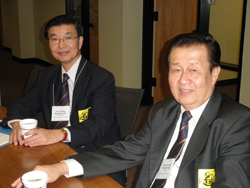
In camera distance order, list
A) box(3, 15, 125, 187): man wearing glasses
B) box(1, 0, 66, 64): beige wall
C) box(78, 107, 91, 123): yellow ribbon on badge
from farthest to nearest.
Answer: box(1, 0, 66, 64): beige wall
box(78, 107, 91, 123): yellow ribbon on badge
box(3, 15, 125, 187): man wearing glasses

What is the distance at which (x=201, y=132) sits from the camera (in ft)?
4.39

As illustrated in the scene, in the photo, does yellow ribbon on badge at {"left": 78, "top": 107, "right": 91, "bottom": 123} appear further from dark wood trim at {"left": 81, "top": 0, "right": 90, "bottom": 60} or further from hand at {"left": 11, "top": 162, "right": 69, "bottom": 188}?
dark wood trim at {"left": 81, "top": 0, "right": 90, "bottom": 60}

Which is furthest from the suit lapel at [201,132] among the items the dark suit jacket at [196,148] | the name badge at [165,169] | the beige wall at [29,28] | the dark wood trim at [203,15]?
the beige wall at [29,28]

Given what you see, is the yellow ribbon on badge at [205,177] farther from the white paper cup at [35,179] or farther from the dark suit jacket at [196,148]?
the white paper cup at [35,179]

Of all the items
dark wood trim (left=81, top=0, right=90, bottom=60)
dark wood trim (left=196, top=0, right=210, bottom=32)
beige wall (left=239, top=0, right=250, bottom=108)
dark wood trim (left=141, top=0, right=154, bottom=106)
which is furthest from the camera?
dark wood trim (left=81, top=0, right=90, bottom=60)

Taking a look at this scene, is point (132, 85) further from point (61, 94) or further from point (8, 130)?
point (8, 130)

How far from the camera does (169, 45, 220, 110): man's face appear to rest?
1.35 meters

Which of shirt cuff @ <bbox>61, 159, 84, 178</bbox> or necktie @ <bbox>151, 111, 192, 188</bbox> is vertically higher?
necktie @ <bbox>151, 111, 192, 188</bbox>

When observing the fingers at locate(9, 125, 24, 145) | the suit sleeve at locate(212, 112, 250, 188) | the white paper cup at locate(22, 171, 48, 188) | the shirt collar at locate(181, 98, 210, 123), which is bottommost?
the fingers at locate(9, 125, 24, 145)

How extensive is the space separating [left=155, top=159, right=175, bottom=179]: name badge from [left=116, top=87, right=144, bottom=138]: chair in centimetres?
61

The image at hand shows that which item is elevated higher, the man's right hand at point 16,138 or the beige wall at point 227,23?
the beige wall at point 227,23

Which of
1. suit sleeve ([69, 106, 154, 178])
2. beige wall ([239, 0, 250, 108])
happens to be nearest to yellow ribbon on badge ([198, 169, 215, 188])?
suit sleeve ([69, 106, 154, 178])

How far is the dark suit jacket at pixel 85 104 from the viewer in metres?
1.96

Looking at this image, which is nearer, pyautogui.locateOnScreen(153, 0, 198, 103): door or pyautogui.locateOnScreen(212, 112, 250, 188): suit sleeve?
pyautogui.locateOnScreen(212, 112, 250, 188): suit sleeve
